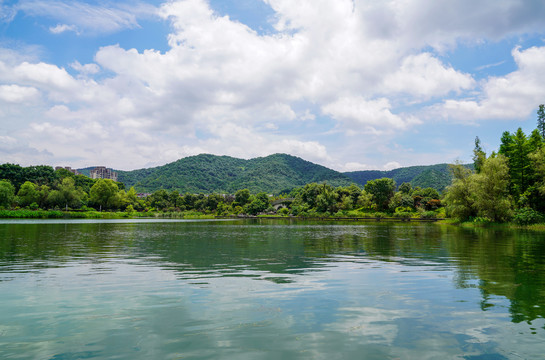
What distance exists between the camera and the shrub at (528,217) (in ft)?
212

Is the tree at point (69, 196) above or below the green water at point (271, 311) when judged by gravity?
above

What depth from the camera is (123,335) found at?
341 inches

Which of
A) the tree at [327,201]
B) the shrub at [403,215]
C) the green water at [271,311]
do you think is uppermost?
the tree at [327,201]

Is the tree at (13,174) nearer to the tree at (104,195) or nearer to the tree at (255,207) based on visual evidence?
the tree at (104,195)

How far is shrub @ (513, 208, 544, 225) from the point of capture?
64.6 meters

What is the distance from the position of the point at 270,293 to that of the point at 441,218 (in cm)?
11648

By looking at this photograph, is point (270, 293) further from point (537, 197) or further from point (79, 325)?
point (537, 197)

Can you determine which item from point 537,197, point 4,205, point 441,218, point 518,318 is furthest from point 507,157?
point 4,205

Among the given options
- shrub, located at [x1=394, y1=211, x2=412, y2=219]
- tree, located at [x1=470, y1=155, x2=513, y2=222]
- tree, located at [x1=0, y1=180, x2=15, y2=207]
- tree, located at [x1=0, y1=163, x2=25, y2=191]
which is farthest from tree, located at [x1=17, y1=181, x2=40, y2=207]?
tree, located at [x1=470, y1=155, x2=513, y2=222]

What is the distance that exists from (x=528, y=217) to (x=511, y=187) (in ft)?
41.5

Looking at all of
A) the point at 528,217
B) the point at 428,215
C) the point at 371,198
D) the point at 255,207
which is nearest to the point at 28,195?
the point at 255,207

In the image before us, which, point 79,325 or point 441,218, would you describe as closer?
point 79,325

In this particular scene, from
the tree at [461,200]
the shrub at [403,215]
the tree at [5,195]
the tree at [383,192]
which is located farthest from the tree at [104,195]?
the tree at [461,200]

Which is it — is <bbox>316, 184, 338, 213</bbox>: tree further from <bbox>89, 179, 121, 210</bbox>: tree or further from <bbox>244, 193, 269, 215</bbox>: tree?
<bbox>89, 179, 121, 210</bbox>: tree
